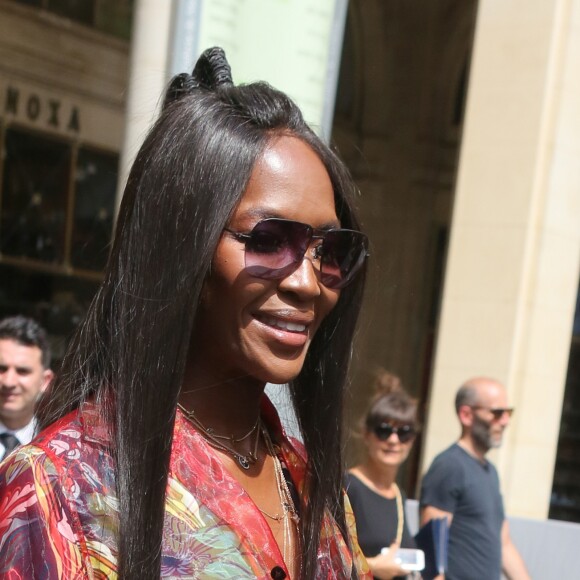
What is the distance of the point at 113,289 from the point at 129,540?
373mm

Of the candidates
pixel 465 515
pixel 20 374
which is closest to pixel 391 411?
pixel 465 515

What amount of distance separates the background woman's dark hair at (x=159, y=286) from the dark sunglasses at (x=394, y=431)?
12.9ft

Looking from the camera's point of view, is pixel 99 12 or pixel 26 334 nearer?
pixel 26 334

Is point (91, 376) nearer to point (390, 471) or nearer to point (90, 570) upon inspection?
point (90, 570)

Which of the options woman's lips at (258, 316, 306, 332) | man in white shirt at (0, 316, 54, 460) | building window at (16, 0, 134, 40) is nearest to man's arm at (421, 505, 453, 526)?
man in white shirt at (0, 316, 54, 460)

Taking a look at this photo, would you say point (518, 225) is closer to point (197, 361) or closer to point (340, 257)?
point (340, 257)

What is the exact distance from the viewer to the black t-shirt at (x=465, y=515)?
5.97 m

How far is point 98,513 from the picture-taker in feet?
5.10

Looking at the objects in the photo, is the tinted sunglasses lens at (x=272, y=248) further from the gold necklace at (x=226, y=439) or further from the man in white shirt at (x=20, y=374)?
the man in white shirt at (x=20, y=374)

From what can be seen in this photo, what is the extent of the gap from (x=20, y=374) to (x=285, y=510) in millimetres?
3734

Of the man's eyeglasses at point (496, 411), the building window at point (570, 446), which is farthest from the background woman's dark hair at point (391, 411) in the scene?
the building window at point (570, 446)

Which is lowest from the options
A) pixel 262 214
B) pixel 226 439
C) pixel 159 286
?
pixel 226 439

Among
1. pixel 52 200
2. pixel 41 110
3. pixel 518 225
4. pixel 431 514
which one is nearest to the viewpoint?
pixel 431 514

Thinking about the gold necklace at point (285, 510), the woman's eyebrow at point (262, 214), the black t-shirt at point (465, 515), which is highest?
the woman's eyebrow at point (262, 214)
